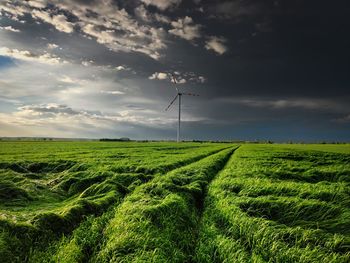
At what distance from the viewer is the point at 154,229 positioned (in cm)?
809

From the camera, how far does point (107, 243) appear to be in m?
7.20

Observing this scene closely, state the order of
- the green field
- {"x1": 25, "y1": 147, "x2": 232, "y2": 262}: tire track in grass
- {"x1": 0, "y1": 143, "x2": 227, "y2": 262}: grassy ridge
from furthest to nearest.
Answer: {"x1": 0, "y1": 143, "x2": 227, "y2": 262}: grassy ridge, the green field, {"x1": 25, "y1": 147, "x2": 232, "y2": 262}: tire track in grass

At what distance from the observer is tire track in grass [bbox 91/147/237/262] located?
6.79 meters

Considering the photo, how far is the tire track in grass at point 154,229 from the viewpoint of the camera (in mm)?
6793

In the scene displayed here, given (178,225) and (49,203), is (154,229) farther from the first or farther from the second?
(49,203)

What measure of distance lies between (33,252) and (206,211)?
5.81m

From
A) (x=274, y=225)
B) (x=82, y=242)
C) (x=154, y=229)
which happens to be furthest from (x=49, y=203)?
(x=274, y=225)

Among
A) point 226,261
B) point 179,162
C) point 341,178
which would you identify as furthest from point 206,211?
point 179,162

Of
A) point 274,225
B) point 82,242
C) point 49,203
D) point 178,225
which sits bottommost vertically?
point 49,203

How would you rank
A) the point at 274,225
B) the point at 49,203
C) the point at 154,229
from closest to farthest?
the point at 154,229 → the point at 274,225 → the point at 49,203

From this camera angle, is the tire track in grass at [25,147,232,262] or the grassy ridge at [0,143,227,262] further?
the grassy ridge at [0,143,227,262]

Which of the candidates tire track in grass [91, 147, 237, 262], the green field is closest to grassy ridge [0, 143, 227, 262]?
the green field

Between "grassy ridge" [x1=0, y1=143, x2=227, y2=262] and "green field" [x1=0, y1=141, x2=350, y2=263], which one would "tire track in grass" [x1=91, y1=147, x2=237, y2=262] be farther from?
"grassy ridge" [x1=0, y1=143, x2=227, y2=262]

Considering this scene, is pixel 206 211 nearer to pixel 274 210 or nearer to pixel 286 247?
pixel 274 210
